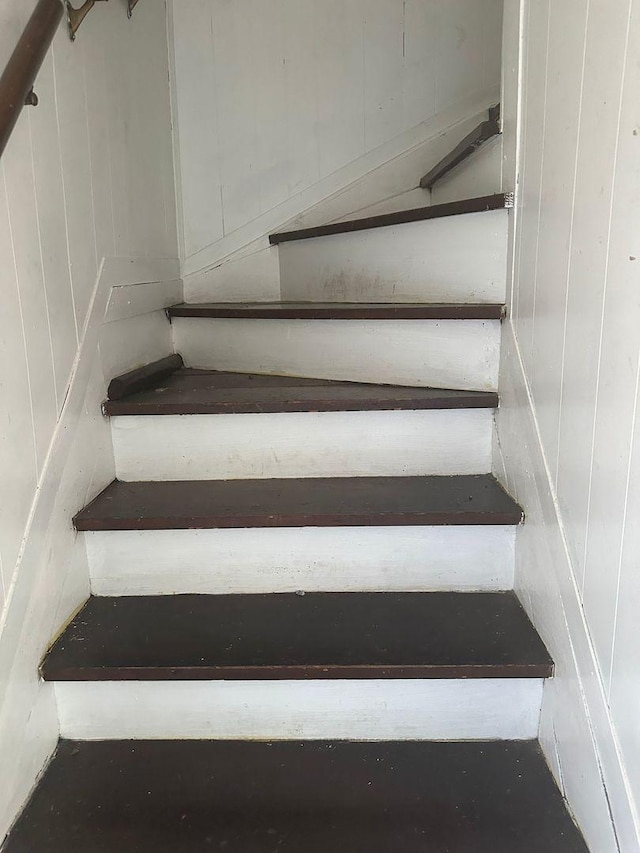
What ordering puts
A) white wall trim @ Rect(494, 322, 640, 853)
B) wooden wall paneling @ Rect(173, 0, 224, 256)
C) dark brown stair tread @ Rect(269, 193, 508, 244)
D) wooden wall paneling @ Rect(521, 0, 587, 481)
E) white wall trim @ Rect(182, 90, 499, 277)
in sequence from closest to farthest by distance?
1. white wall trim @ Rect(494, 322, 640, 853)
2. wooden wall paneling @ Rect(521, 0, 587, 481)
3. dark brown stair tread @ Rect(269, 193, 508, 244)
4. wooden wall paneling @ Rect(173, 0, 224, 256)
5. white wall trim @ Rect(182, 90, 499, 277)

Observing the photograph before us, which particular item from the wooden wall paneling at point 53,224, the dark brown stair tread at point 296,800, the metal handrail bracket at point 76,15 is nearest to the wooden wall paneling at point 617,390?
the dark brown stair tread at point 296,800

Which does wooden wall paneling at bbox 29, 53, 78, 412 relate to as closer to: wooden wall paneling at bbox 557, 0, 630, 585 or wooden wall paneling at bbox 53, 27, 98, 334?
wooden wall paneling at bbox 53, 27, 98, 334

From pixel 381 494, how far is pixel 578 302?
57cm

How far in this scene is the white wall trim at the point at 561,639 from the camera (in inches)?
35.5

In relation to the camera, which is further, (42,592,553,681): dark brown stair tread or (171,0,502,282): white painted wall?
(171,0,502,282): white painted wall

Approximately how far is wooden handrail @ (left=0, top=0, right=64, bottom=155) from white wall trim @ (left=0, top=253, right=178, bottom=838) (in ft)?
1.70

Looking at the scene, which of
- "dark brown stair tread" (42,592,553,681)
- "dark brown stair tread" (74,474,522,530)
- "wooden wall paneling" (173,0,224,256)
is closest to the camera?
"dark brown stair tread" (42,592,553,681)

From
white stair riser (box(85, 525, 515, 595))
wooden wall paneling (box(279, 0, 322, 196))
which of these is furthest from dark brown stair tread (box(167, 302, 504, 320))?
wooden wall paneling (box(279, 0, 322, 196))

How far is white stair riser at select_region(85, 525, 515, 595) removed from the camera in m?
1.33

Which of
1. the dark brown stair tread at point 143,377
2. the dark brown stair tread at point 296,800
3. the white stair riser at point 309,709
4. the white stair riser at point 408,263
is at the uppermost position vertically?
the white stair riser at point 408,263

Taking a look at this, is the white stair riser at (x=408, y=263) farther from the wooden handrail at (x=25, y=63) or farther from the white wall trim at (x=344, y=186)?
the wooden handrail at (x=25, y=63)

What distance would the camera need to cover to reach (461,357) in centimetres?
150

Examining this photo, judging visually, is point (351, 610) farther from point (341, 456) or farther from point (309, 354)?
point (309, 354)

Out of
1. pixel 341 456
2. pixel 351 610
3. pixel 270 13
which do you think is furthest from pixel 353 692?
pixel 270 13
